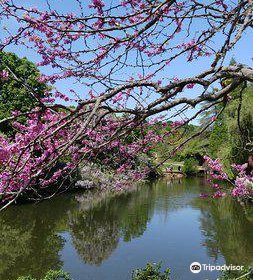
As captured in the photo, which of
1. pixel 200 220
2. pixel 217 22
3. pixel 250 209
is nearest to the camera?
pixel 217 22

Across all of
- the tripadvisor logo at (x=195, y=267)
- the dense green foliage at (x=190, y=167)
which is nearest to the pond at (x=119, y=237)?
the tripadvisor logo at (x=195, y=267)

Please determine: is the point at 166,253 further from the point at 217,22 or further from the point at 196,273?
the point at 217,22

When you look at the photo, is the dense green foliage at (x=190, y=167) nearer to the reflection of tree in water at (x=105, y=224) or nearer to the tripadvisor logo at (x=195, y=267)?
the reflection of tree in water at (x=105, y=224)

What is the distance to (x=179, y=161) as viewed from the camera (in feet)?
145

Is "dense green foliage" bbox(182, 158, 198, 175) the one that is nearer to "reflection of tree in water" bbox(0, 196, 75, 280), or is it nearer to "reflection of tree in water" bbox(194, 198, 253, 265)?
"reflection of tree in water" bbox(194, 198, 253, 265)

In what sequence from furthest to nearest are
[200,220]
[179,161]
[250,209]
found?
[179,161] → [250,209] → [200,220]

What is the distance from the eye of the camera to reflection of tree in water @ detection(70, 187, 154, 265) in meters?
9.84

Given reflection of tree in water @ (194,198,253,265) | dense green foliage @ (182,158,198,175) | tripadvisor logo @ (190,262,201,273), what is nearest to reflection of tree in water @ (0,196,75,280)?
tripadvisor logo @ (190,262,201,273)

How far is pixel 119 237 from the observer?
11039 millimetres

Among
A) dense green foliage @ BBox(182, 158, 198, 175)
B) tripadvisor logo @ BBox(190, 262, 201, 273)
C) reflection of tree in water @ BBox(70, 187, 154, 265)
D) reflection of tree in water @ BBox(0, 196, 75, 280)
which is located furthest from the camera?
dense green foliage @ BBox(182, 158, 198, 175)

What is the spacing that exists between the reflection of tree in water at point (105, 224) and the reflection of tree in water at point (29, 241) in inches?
30.2

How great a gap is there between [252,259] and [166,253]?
2292 millimetres

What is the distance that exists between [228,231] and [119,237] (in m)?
3.93

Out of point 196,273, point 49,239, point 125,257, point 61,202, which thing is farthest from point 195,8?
point 61,202
